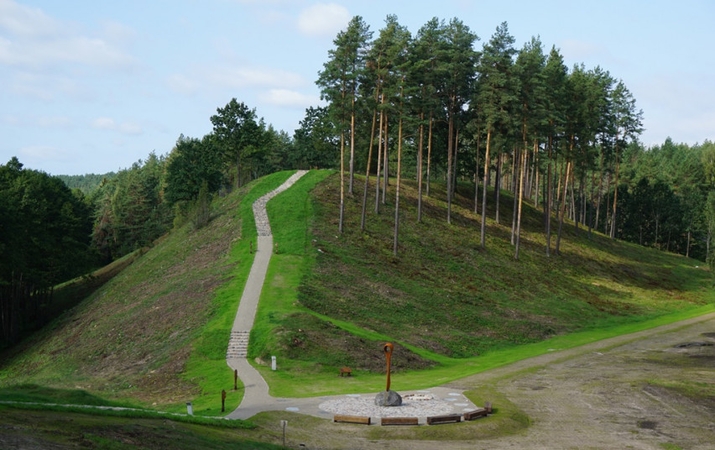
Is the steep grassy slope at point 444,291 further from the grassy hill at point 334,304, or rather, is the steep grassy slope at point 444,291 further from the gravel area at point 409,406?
the gravel area at point 409,406

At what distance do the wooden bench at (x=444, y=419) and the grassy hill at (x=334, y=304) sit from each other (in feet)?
30.0

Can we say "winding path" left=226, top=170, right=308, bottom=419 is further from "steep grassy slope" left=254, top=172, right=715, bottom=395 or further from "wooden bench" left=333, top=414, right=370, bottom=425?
"wooden bench" left=333, top=414, right=370, bottom=425

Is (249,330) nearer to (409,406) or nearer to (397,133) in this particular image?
(409,406)

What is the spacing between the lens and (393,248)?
72500 millimetres

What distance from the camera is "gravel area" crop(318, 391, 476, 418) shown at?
31.7 metres

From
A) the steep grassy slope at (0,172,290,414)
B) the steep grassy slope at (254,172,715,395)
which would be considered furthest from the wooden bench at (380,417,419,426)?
the steep grassy slope at (254,172,715,395)

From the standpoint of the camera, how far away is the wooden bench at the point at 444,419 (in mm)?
29906

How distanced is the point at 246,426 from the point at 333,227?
47.4m

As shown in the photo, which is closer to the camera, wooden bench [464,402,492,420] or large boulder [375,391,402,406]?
wooden bench [464,402,492,420]

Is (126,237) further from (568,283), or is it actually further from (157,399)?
(157,399)

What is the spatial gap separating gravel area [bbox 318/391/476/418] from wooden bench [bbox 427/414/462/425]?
1072 mm

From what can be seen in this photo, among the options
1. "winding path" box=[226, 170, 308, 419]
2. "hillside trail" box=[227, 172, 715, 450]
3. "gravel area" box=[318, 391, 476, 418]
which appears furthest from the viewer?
"winding path" box=[226, 170, 308, 419]

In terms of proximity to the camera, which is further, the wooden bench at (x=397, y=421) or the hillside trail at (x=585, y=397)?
the wooden bench at (x=397, y=421)

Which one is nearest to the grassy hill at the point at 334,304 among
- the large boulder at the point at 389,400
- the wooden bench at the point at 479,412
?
the large boulder at the point at 389,400
